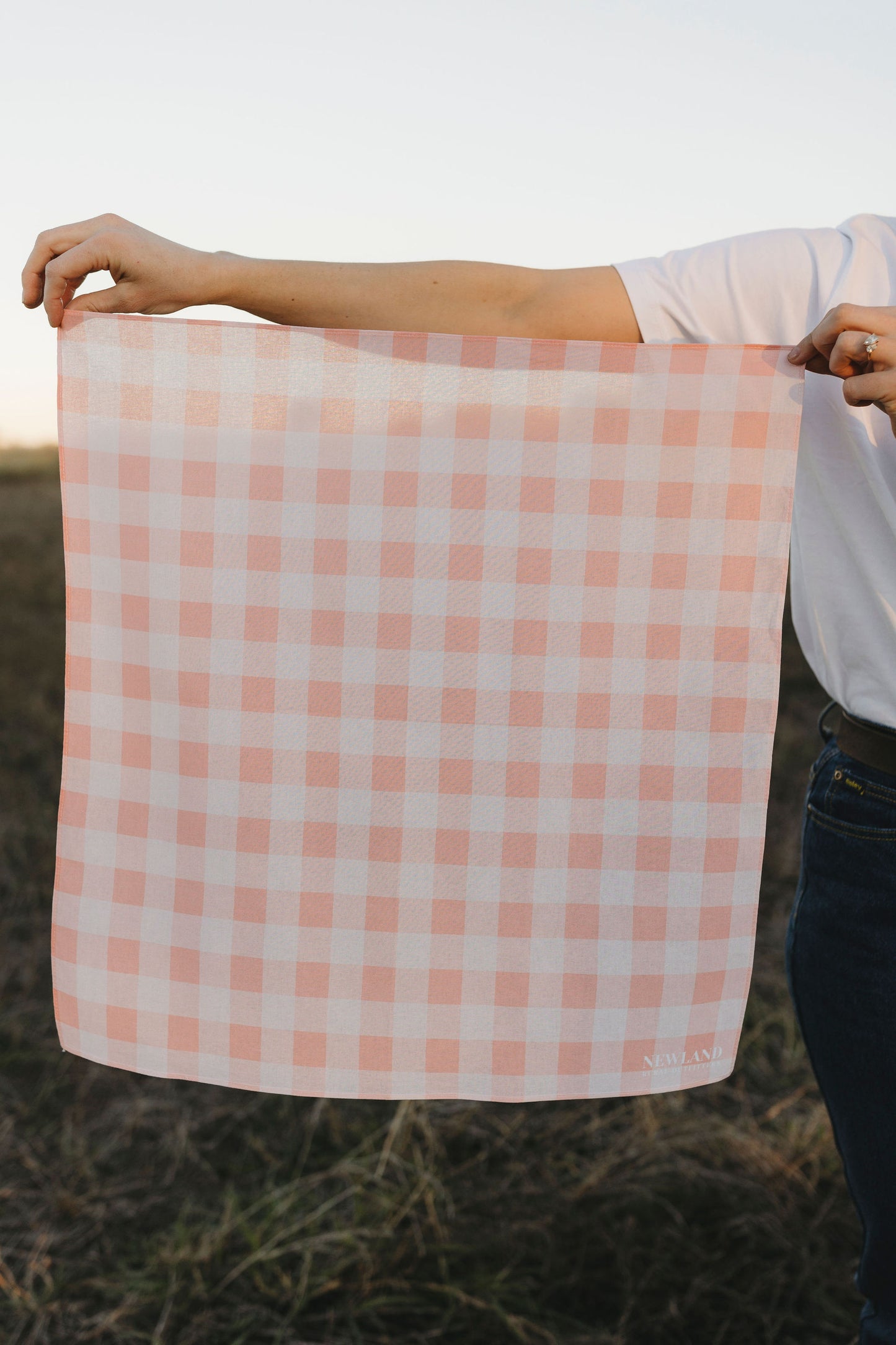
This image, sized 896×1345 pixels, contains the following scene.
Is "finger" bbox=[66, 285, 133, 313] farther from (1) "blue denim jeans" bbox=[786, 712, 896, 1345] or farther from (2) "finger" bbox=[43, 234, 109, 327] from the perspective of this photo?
(1) "blue denim jeans" bbox=[786, 712, 896, 1345]

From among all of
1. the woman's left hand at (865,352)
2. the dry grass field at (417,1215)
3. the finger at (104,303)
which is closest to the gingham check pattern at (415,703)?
the finger at (104,303)

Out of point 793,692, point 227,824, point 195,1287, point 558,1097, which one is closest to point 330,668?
point 227,824

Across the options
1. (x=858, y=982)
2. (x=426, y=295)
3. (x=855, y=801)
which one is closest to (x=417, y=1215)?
(x=858, y=982)

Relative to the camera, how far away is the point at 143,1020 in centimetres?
120

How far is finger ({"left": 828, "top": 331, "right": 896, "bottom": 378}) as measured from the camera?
3.04 feet

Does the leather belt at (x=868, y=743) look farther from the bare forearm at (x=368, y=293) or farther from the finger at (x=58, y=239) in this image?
the finger at (x=58, y=239)

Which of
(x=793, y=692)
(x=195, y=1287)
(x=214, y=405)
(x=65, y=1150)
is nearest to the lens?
(x=214, y=405)

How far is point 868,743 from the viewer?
3.56ft

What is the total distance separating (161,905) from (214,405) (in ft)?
1.85

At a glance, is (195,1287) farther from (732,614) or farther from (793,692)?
(793,692)

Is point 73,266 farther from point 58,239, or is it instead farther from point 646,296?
point 646,296

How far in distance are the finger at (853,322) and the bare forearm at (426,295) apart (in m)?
0.21

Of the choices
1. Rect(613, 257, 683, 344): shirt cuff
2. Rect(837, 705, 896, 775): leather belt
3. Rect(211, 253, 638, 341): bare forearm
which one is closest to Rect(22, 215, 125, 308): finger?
Rect(211, 253, 638, 341): bare forearm

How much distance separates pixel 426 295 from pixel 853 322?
1.43ft
